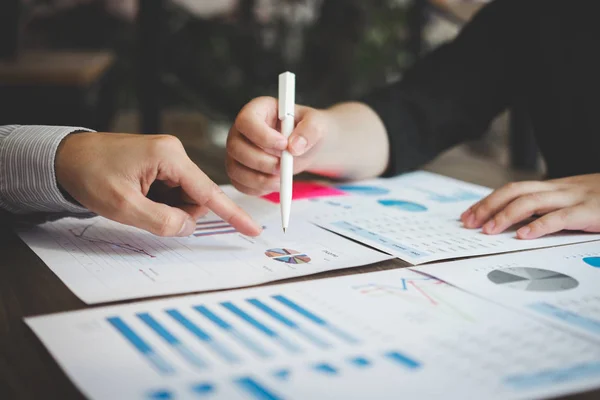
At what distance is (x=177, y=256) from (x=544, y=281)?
331mm

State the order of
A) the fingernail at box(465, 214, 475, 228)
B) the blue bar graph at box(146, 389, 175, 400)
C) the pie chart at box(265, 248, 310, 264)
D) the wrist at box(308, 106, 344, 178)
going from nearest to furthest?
the blue bar graph at box(146, 389, 175, 400) < the pie chart at box(265, 248, 310, 264) < the fingernail at box(465, 214, 475, 228) < the wrist at box(308, 106, 344, 178)

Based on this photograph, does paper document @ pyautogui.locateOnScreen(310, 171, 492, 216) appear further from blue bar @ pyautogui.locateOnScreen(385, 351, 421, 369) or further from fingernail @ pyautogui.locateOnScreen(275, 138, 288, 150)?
blue bar @ pyautogui.locateOnScreen(385, 351, 421, 369)

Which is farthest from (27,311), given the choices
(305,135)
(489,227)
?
(489,227)

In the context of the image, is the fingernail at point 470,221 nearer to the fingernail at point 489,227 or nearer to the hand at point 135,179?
the fingernail at point 489,227

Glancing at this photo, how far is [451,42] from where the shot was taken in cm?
114

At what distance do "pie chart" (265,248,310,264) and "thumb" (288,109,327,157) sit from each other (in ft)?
0.36

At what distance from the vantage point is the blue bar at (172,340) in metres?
0.40

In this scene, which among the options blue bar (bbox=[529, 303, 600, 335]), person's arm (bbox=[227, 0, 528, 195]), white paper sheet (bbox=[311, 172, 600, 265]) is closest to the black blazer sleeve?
person's arm (bbox=[227, 0, 528, 195])

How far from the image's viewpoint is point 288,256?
62 cm

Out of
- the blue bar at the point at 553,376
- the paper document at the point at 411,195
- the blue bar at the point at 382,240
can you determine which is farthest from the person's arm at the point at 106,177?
the blue bar at the point at 553,376

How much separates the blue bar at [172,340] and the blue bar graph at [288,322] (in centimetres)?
8

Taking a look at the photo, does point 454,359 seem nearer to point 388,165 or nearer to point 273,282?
point 273,282

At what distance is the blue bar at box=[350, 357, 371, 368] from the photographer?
399 millimetres

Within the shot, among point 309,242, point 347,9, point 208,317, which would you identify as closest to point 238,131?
point 309,242
